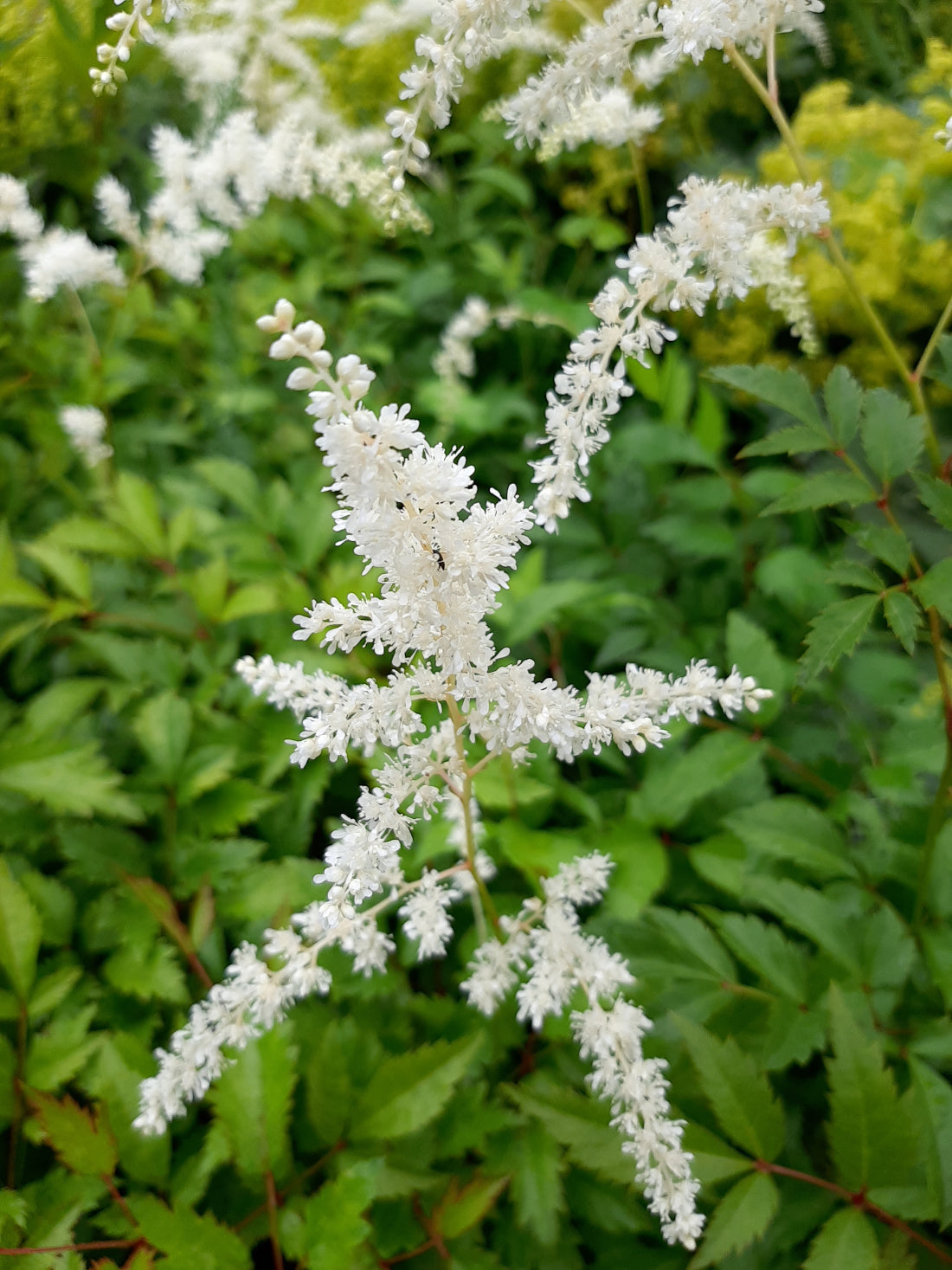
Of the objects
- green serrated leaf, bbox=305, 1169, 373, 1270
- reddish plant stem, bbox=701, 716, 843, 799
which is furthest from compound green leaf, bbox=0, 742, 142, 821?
reddish plant stem, bbox=701, 716, 843, 799

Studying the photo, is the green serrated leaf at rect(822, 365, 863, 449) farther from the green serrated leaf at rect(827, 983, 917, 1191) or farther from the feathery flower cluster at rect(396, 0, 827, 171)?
the green serrated leaf at rect(827, 983, 917, 1191)

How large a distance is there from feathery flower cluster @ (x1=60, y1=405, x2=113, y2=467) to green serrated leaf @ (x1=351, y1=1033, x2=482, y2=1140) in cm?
128

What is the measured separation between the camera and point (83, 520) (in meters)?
1.40

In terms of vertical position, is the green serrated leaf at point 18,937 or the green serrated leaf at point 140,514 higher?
the green serrated leaf at point 140,514

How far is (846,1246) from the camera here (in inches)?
29.4

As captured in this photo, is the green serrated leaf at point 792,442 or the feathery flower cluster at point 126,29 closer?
the feathery flower cluster at point 126,29

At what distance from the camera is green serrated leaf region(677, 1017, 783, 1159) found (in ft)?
2.65

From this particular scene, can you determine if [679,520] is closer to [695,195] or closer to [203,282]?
[695,195]

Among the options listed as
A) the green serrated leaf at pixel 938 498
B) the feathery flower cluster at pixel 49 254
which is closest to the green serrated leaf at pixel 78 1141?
the green serrated leaf at pixel 938 498

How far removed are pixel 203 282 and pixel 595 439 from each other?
184cm

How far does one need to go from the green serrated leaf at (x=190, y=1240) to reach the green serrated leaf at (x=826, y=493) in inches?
34.3

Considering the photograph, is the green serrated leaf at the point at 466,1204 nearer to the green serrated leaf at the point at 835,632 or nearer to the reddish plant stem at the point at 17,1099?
the reddish plant stem at the point at 17,1099

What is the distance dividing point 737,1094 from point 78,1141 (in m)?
0.66

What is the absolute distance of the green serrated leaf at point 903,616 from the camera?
705mm
